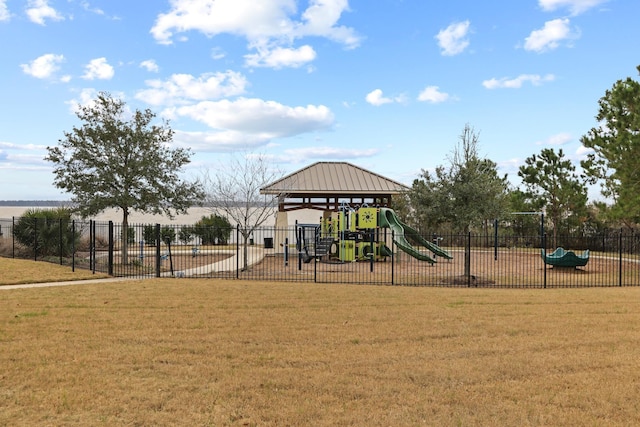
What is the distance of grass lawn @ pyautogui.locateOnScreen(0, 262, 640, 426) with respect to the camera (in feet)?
17.4

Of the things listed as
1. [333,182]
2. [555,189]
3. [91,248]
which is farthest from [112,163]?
[555,189]

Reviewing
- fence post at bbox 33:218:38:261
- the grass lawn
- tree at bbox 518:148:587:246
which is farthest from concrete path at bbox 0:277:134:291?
tree at bbox 518:148:587:246

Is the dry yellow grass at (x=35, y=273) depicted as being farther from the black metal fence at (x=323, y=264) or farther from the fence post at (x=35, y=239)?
the fence post at (x=35, y=239)

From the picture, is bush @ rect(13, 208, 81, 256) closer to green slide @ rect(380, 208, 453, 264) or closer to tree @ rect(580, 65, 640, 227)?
green slide @ rect(380, 208, 453, 264)

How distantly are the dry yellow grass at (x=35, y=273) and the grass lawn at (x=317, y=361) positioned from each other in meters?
4.31

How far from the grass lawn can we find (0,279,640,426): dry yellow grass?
26 millimetres

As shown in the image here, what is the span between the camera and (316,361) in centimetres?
704

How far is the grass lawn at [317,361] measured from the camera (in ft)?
17.4

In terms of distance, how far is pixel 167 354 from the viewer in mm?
7410

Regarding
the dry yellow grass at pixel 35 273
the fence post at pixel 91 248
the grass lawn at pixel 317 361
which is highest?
the fence post at pixel 91 248

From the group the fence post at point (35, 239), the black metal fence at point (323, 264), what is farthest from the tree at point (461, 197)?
the fence post at point (35, 239)

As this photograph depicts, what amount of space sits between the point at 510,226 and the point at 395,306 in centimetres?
3026

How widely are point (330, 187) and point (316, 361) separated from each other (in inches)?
971

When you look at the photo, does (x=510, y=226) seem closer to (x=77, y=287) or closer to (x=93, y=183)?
(x=93, y=183)
